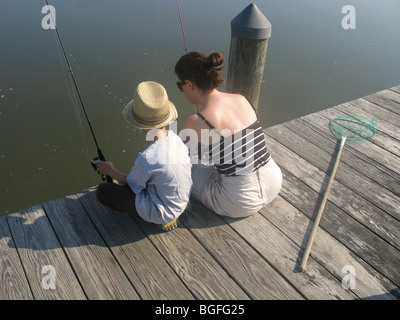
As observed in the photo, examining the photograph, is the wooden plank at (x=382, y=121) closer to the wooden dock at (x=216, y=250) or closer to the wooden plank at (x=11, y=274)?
the wooden dock at (x=216, y=250)

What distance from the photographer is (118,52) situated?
566cm

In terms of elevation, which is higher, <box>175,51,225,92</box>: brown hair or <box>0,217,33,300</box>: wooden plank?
<box>175,51,225,92</box>: brown hair

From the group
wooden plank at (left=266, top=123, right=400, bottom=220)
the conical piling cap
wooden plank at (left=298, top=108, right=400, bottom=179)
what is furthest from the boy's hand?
wooden plank at (left=298, top=108, right=400, bottom=179)

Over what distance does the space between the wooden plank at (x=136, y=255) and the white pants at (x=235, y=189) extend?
1.62ft

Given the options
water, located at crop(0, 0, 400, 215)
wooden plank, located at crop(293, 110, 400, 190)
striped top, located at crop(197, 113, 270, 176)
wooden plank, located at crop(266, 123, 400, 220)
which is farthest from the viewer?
water, located at crop(0, 0, 400, 215)

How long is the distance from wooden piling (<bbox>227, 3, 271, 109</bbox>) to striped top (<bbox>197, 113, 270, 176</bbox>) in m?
0.85

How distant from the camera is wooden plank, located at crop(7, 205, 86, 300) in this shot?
186 centimetres

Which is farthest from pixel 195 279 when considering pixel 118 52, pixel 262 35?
pixel 118 52

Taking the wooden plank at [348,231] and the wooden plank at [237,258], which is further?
the wooden plank at [348,231]

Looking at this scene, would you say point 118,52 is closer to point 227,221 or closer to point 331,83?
point 331,83

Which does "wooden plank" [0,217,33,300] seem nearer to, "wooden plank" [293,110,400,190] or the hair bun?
the hair bun

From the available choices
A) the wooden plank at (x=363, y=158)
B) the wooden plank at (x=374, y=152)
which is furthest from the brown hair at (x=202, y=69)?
the wooden plank at (x=374, y=152)

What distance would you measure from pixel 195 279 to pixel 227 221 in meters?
0.48

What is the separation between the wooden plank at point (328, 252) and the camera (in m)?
1.88
